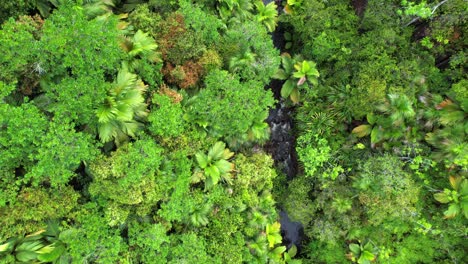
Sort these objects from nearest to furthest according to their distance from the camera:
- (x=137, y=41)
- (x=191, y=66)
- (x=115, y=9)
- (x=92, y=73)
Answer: (x=92, y=73) → (x=137, y=41) → (x=191, y=66) → (x=115, y=9)

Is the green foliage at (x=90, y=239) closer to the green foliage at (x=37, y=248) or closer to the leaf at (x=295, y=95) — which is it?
the green foliage at (x=37, y=248)

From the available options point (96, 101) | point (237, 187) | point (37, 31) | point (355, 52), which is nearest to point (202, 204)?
point (237, 187)

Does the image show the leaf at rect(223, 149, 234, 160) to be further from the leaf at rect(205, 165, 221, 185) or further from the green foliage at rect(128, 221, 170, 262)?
the green foliage at rect(128, 221, 170, 262)

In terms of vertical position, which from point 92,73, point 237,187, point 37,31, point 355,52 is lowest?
point 237,187

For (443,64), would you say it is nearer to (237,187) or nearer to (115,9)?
(237,187)

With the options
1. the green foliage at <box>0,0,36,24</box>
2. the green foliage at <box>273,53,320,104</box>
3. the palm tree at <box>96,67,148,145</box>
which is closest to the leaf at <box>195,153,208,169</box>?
the palm tree at <box>96,67,148,145</box>

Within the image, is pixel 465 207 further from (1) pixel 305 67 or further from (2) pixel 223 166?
(2) pixel 223 166
